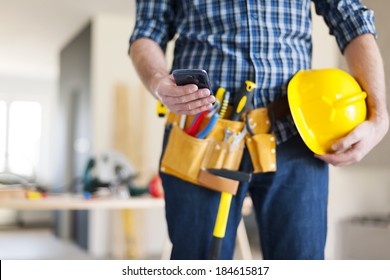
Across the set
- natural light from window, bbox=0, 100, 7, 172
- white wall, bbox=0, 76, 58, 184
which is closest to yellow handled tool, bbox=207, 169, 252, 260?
natural light from window, bbox=0, 100, 7, 172

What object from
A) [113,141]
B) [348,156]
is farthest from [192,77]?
[113,141]

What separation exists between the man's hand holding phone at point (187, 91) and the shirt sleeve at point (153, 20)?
0.18 meters

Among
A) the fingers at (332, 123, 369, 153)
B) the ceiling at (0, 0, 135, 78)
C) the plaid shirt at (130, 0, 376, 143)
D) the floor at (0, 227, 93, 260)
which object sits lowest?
the floor at (0, 227, 93, 260)

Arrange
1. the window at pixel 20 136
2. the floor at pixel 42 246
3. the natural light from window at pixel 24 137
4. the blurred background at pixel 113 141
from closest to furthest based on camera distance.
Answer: the blurred background at pixel 113 141 → the floor at pixel 42 246 → the window at pixel 20 136 → the natural light from window at pixel 24 137

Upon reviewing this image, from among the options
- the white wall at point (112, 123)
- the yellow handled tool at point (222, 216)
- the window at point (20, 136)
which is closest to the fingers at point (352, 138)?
the yellow handled tool at point (222, 216)

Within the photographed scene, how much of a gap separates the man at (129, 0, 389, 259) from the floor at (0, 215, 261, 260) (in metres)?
2.47

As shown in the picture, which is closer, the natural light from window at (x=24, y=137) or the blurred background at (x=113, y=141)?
the blurred background at (x=113, y=141)

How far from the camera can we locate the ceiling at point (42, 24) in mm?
3770

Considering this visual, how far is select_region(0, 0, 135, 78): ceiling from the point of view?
3770 millimetres

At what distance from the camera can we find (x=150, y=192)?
2656 mm

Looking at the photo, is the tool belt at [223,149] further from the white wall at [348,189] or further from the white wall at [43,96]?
the white wall at [43,96]

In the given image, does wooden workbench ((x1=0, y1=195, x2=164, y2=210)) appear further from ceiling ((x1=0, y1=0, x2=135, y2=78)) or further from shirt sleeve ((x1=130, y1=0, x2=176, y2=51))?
ceiling ((x1=0, y1=0, x2=135, y2=78))

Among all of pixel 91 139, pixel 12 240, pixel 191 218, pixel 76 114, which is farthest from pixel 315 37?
pixel 12 240

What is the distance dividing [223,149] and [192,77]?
190 mm
